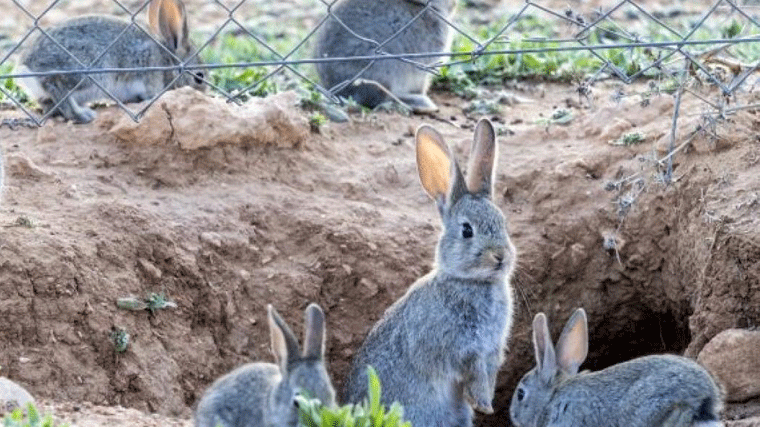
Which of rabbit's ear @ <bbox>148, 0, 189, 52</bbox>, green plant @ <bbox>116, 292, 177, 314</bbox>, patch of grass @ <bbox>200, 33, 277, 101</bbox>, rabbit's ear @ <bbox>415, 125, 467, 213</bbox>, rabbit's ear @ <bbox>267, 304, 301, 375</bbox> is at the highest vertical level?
rabbit's ear @ <bbox>148, 0, 189, 52</bbox>

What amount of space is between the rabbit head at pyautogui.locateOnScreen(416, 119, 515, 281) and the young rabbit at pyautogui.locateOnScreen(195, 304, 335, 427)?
0.99 meters

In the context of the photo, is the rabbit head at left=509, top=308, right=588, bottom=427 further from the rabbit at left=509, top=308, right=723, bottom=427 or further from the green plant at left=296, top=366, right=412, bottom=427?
the green plant at left=296, top=366, right=412, bottom=427

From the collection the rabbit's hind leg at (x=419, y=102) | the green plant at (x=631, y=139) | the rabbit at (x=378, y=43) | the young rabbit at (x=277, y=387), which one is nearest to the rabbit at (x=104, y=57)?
the rabbit at (x=378, y=43)

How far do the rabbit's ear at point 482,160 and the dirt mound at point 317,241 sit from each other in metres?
0.87

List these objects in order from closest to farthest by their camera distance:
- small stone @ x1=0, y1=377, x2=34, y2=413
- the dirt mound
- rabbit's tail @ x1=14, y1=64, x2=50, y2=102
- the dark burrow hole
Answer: small stone @ x1=0, y1=377, x2=34, y2=413, the dirt mound, the dark burrow hole, rabbit's tail @ x1=14, y1=64, x2=50, y2=102

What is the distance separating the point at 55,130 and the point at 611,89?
2916 mm

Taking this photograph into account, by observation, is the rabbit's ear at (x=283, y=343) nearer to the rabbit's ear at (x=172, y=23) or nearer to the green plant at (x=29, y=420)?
the green plant at (x=29, y=420)

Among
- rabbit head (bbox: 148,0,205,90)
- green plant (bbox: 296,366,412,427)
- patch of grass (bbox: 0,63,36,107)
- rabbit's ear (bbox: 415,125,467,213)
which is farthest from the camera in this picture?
rabbit head (bbox: 148,0,205,90)

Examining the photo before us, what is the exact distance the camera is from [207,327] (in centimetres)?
693

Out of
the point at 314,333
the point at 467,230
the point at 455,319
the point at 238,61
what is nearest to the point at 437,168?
the point at 467,230

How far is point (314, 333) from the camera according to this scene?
540 cm

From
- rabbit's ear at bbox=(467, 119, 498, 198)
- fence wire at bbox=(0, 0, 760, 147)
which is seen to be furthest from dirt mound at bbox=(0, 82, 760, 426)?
rabbit's ear at bbox=(467, 119, 498, 198)

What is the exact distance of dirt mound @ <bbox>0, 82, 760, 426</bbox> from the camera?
650 centimetres

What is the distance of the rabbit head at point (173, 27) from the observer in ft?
27.5
